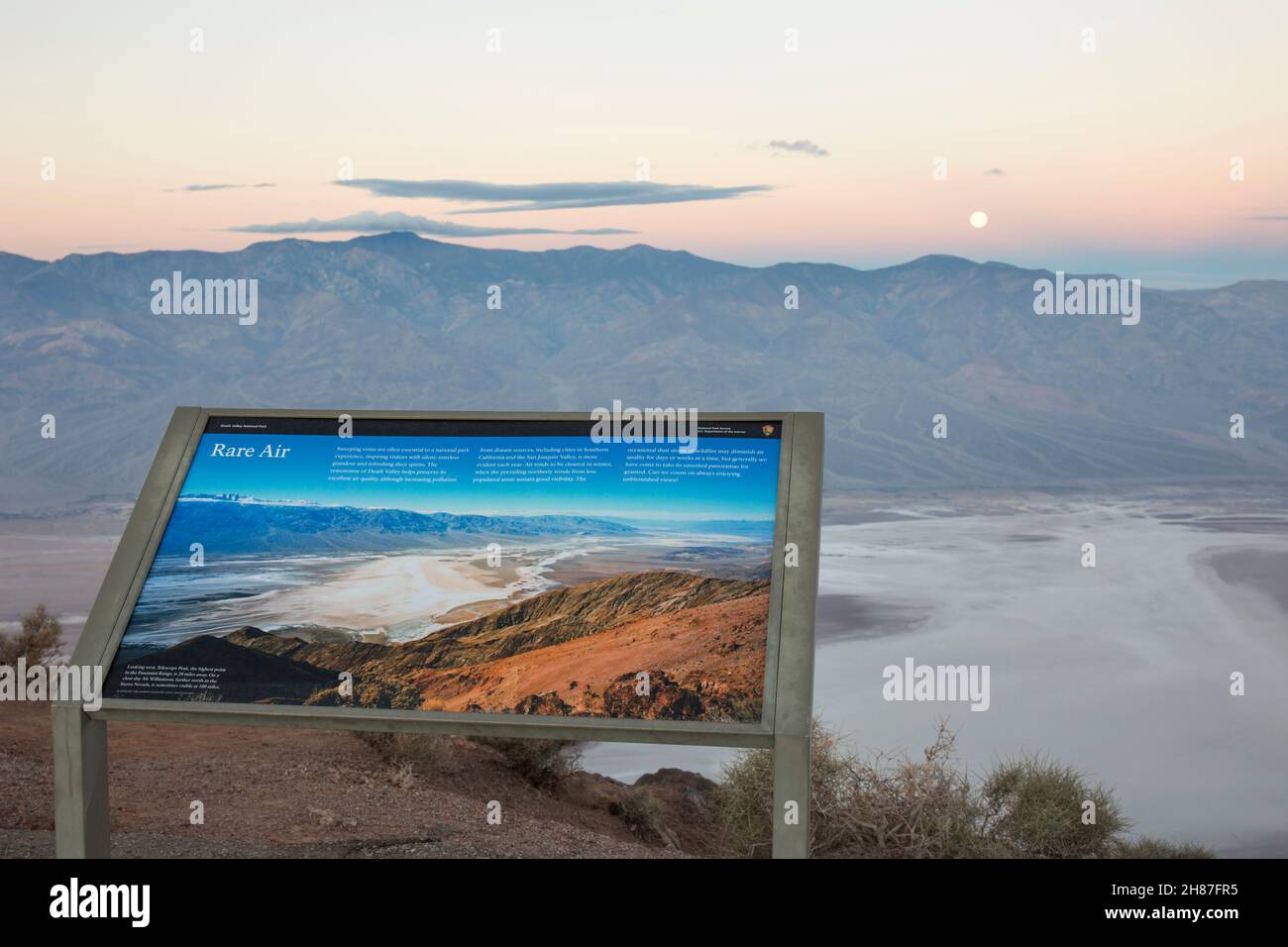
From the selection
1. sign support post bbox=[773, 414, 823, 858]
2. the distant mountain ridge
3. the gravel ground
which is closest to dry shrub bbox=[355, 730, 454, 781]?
the gravel ground

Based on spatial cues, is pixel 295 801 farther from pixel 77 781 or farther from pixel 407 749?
pixel 77 781

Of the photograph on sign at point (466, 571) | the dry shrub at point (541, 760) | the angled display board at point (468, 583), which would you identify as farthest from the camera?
the dry shrub at point (541, 760)

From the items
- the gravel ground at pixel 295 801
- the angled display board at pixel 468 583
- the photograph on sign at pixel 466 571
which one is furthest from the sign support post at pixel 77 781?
the gravel ground at pixel 295 801

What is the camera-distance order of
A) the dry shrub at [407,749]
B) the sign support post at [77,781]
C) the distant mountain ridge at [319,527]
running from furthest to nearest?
the dry shrub at [407,749] → the distant mountain ridge at [319,527] → the sign support post at [77,781]

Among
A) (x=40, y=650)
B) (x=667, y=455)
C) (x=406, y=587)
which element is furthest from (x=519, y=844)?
(x=40, y=650)

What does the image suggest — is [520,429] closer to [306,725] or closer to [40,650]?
[306,725]

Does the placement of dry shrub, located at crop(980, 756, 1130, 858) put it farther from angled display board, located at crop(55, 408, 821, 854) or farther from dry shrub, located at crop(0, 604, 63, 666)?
dry shrub, located at crop(0, 604, 63, 666)

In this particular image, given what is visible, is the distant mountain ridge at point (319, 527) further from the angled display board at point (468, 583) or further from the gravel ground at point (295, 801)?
the gravel ground at point (295, 801)

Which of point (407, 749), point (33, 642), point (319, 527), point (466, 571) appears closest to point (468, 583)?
point (466, 571)
